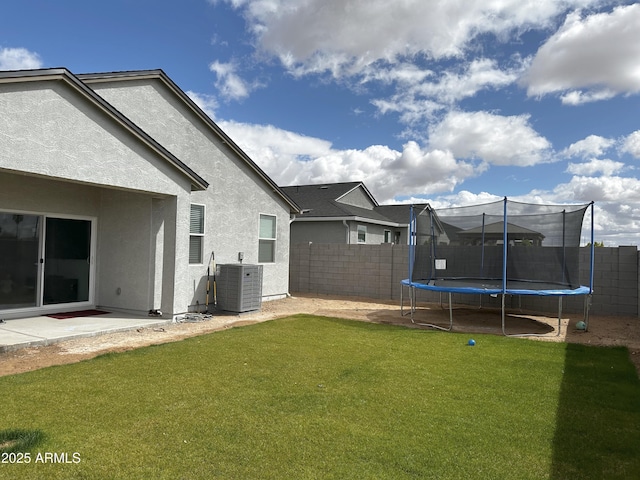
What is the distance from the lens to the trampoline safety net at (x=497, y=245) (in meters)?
9.37

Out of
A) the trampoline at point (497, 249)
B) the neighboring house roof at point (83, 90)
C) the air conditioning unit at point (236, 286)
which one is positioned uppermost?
the neighboring house roof at point (83, 90)

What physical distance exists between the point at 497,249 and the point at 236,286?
6.72m

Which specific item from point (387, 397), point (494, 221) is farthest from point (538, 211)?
point (387, 397)

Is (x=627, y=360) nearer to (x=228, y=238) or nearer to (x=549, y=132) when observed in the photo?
(x=228, y=238)

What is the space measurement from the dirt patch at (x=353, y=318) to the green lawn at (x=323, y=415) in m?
0.63

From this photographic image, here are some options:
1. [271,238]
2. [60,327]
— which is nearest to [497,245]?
[271,238]

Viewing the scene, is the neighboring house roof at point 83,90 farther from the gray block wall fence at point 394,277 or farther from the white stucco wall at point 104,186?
the gray block wall fence at point 394,277

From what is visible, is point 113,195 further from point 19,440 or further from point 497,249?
point 497,249

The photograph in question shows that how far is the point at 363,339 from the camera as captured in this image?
7258 millimetres

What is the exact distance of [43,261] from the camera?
819cm

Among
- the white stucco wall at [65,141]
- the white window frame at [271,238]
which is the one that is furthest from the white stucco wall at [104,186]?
the white window frame at [271,238]

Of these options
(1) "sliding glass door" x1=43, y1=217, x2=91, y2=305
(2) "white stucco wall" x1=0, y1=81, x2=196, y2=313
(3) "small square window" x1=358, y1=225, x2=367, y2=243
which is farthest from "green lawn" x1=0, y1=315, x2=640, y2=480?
(3) "small square window" x1=358, y1=225, x2=367, y2=243

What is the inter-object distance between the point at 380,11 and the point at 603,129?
7374mm

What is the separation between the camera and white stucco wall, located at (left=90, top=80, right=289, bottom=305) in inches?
362
